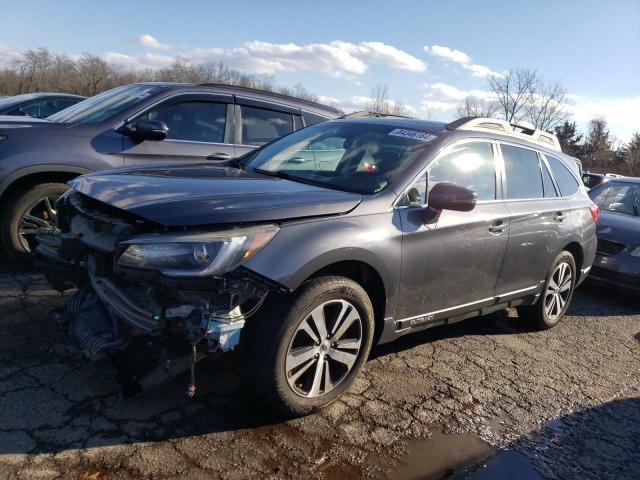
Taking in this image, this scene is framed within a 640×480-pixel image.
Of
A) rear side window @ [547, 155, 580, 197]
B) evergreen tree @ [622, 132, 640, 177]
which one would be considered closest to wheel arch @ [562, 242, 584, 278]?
rear side window @ [547, 155, 580, 197]

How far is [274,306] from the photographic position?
9.20ft

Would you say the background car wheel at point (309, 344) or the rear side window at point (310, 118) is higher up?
the rear side window at point (310, 118)

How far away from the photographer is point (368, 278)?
3.31 m

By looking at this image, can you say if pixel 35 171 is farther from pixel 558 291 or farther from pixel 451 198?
pixel 558 291

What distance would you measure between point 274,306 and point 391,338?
107cm

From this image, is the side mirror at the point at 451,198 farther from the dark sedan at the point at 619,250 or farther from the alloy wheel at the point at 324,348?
the dark sedan at the point at 619,250

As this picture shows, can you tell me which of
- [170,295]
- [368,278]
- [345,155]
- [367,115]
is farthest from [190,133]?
[170,295]

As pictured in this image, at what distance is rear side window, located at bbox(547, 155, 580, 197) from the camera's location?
5.18 meters

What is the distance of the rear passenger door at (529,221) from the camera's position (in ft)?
14.3

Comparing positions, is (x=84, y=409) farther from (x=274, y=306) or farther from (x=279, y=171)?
(x=279, y=171)

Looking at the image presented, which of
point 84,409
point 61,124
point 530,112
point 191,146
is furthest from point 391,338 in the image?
point 530,112

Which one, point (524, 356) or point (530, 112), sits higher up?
point (530, 112)

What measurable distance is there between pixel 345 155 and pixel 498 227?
132 centimetres

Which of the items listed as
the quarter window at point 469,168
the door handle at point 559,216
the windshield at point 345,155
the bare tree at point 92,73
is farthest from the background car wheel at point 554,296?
the bare tree at point 92,73
